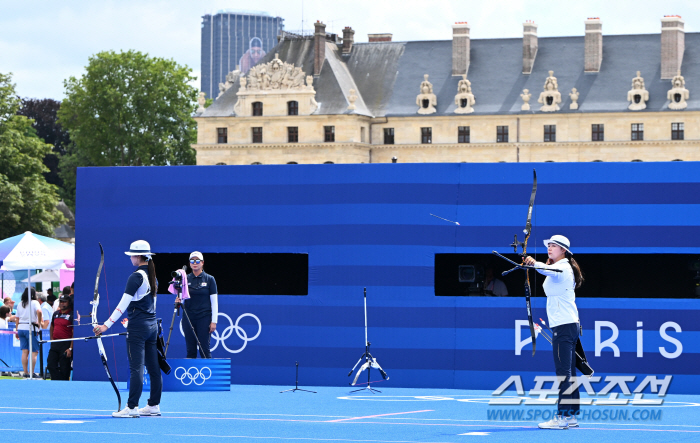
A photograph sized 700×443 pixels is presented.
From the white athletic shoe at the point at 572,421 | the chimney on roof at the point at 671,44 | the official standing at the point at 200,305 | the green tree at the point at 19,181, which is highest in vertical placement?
the chimney on roof at the point at 671,44

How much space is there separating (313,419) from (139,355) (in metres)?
1.72

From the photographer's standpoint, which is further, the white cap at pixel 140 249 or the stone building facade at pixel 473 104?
the stone building facade at pixel 473 104

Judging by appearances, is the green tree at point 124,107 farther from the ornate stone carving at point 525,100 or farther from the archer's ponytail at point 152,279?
the archer's ponytail at point 152,279

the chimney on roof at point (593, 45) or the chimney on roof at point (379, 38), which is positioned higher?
the chimney on roof at point (379, 38)

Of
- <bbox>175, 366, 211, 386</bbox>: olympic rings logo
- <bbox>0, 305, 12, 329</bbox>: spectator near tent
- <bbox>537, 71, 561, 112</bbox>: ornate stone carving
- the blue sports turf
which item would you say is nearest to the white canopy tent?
<bbox>0, 305, 12, 329</bbox>: spectator near tent

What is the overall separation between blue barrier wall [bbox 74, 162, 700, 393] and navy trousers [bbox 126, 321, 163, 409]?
13.2 ft

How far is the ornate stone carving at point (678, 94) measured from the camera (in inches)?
2921

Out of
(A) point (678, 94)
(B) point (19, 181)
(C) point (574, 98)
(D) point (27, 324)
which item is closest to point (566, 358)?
(D) point (27, 324)

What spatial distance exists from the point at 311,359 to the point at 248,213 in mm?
2062

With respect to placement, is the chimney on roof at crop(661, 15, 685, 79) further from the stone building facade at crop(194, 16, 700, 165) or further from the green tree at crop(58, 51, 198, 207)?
the green tree at crop(58, 51, 198, 207)

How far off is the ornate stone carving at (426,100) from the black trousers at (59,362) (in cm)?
6378

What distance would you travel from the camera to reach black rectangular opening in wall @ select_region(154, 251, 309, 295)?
574 inches

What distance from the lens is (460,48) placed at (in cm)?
8025

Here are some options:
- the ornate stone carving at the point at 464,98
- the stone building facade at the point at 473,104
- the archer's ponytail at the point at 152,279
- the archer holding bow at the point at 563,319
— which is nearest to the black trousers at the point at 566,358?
the archer holding bow at the point at 563,319
